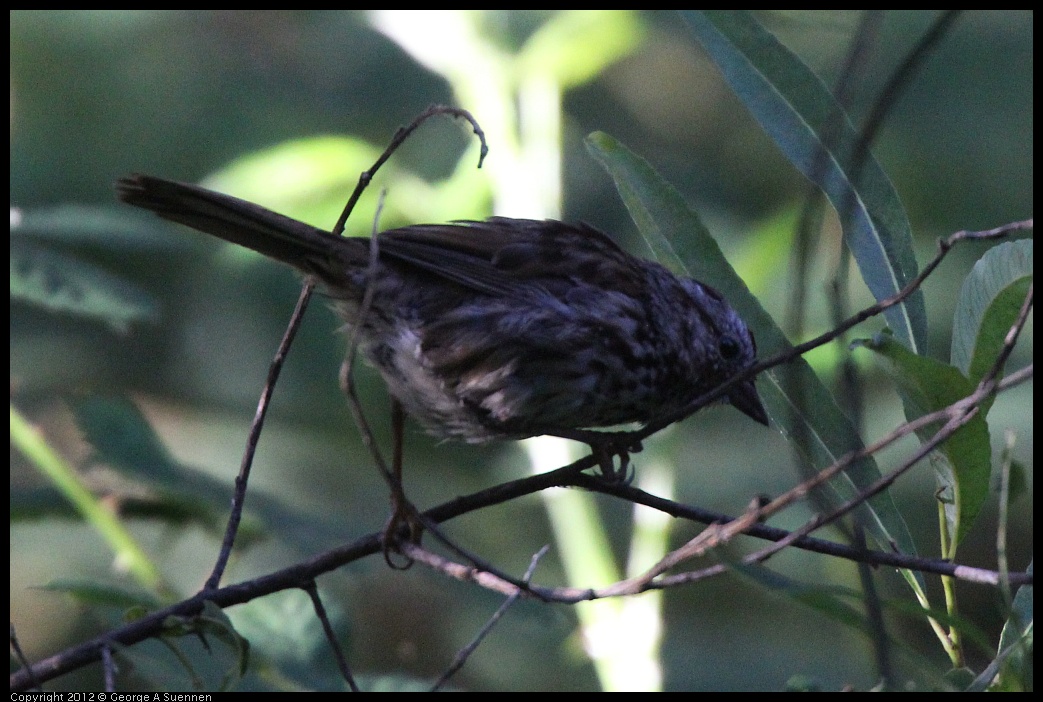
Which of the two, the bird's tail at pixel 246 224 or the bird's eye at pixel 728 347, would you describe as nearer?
the bird's tail at pixel 246 224

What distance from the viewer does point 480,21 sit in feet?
13.6

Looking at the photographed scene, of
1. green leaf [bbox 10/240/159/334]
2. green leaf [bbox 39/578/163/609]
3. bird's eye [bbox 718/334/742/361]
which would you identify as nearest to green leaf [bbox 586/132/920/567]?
bird's eye [bbox 718/334/742/361]

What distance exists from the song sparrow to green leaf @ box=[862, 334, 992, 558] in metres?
1.06

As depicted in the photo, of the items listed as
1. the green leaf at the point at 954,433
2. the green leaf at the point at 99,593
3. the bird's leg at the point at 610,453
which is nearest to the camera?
the green leaf at the point at 954,433

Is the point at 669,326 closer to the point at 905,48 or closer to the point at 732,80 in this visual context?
the point at 732,80

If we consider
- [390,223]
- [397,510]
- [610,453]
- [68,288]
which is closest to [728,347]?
[610,453]

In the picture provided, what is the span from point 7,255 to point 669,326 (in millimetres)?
1920

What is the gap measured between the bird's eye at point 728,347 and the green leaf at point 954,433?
1193mm

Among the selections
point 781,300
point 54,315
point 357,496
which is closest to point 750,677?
point 781,300

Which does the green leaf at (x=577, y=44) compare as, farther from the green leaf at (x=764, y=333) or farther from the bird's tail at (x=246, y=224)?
the green leaf at (x=764, y=333)

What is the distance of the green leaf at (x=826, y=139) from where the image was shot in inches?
84.3

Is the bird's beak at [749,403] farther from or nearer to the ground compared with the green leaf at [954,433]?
farther from the ground

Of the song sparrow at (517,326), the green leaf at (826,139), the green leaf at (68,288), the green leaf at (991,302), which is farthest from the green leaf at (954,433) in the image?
the green leaf at (68,288)

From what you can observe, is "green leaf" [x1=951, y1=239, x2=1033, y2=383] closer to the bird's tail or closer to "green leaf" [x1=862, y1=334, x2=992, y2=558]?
"green leaf" [x1=862, y1=334, x2=992, y2=558]
